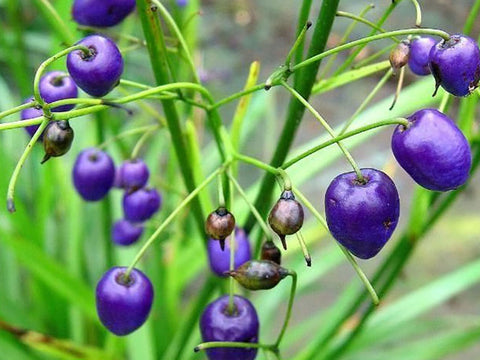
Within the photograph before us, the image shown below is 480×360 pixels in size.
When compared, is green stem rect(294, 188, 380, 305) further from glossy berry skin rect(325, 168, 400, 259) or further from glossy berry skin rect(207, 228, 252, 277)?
glossy berry skin rect(207, 228, 252, 277)

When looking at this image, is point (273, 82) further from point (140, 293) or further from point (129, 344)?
point (129, 344)

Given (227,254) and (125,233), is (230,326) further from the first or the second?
(125,233)

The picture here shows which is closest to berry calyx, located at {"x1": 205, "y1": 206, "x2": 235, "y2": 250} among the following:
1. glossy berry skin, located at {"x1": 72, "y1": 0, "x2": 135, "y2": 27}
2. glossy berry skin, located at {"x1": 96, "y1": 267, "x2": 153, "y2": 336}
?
glossy berry skin, located at {"x1": 96, "y1": 267, "x2": 153, "y2": 336}

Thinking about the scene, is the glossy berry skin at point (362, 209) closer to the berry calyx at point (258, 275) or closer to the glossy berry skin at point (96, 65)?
the berry calyx at point (258, 275)

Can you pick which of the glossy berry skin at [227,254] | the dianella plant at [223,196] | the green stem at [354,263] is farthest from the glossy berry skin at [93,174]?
the green stem at [354,263]

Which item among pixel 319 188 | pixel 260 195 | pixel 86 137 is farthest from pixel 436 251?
pixel 260 195

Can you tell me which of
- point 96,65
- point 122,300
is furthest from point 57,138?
point 122,300
